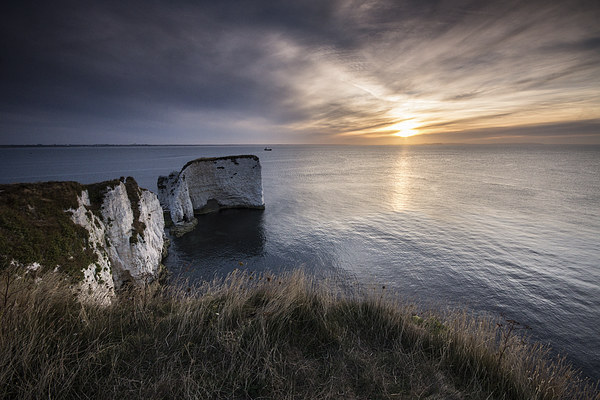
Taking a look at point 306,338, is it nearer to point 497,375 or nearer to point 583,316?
point 497,375

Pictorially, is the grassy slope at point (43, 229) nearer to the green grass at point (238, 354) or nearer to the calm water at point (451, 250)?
the green grass at point (238, 354)

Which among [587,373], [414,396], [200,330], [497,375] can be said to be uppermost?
[200,330]

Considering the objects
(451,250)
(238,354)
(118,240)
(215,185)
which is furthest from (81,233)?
(451,250)

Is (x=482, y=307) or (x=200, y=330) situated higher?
(x=200, y=330)

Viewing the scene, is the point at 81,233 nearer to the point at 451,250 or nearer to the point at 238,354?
the point at 238,354

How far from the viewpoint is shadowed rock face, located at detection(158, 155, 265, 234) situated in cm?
2677

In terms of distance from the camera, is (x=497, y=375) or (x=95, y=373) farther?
(x=497, y=375)

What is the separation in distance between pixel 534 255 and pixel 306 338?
2235 cm

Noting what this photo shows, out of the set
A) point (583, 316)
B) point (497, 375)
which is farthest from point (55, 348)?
point (583, 316)

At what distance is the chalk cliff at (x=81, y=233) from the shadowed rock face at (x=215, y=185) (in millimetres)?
12427

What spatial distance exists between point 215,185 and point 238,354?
2888 cm

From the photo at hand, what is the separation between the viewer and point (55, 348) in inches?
145

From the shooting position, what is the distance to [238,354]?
159 inches

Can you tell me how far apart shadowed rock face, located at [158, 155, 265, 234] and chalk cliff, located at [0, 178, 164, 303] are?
12.4 meters
